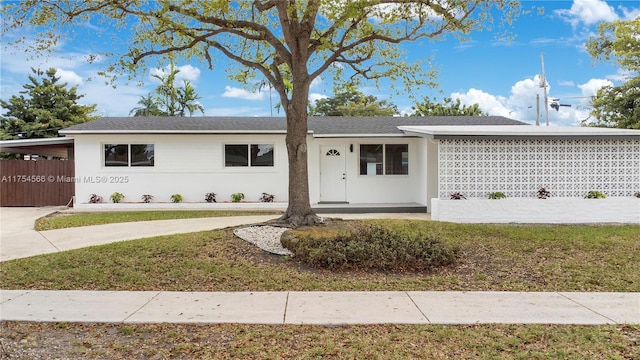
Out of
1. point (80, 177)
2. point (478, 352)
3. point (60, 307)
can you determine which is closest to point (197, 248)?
point (60, 307)

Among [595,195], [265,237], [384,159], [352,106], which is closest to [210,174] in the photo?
[384,159]

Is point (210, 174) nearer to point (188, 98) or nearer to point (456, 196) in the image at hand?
point (456, 196)

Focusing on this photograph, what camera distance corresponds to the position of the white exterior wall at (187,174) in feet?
50.3

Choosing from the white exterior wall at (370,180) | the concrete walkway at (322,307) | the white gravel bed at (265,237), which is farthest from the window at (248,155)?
the concrete walkway at (322,307)

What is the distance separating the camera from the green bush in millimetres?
6918

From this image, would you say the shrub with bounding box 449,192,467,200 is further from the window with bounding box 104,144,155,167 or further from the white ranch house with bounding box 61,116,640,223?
the window with bounding box 104,144,155,167

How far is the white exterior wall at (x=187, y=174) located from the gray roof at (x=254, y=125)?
36cm

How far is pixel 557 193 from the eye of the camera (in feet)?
41.2

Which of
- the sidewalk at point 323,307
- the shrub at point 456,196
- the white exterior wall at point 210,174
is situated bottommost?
the sidewalk at point 323,307

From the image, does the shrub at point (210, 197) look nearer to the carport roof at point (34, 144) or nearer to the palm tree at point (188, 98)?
the carport roof at point (34, 144)

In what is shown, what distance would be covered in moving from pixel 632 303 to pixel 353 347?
12.3 feet

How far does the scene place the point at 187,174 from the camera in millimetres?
15492

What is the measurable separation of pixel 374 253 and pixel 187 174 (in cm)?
1015

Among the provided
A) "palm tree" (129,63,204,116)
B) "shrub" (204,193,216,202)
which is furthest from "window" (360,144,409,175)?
"palm tree" (129,63,204,116)
